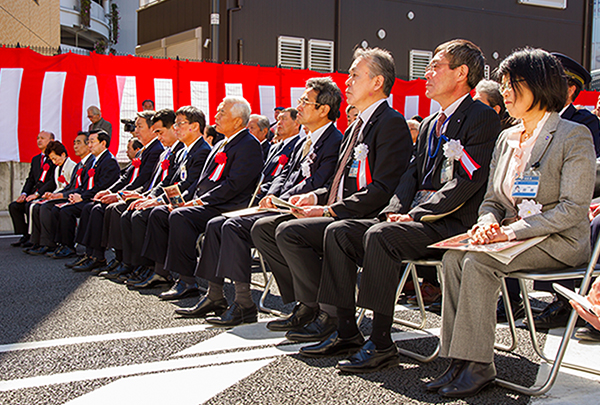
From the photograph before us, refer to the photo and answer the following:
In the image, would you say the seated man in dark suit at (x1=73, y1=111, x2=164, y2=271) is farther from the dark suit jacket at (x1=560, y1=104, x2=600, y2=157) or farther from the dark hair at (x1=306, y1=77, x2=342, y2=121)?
the dark suit jacket at (x1=560, y1=104, x2=600, y2=157)

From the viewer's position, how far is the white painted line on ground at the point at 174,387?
2.66 m

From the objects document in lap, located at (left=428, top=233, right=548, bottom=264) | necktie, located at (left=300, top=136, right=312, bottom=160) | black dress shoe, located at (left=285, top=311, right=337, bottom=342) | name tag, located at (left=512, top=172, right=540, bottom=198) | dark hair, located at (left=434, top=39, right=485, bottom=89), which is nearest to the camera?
document in lap, located at (left=428, top=233, right=548, bottom=264)

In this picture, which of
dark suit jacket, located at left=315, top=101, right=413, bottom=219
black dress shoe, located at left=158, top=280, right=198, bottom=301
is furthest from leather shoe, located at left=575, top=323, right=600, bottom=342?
black dress shoe, located at left=158, top=280, right=198, bottom=301

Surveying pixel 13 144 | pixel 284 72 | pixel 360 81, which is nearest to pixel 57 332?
pixel 360 81

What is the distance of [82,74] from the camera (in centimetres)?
1009

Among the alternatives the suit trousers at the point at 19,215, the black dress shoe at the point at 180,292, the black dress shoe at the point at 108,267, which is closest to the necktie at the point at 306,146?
the black dress shoe at the point at 180,292

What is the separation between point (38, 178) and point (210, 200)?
5065mm

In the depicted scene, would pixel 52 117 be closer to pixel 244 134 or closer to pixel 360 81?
pixel 244 134

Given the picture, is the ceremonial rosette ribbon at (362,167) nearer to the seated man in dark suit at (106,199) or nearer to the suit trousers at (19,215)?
the seated man in dark suit at (106,199)

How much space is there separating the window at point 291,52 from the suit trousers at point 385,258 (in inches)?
508

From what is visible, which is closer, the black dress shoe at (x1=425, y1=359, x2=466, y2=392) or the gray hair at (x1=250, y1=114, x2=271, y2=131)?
the black dress shoe at (x1=425, y1=359, x2=466, y2=392)

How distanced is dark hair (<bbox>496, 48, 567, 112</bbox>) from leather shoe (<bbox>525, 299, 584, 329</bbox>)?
169 centimetres

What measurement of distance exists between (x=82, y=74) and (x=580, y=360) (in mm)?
9342

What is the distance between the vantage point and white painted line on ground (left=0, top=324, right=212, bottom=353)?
3.56 meters
